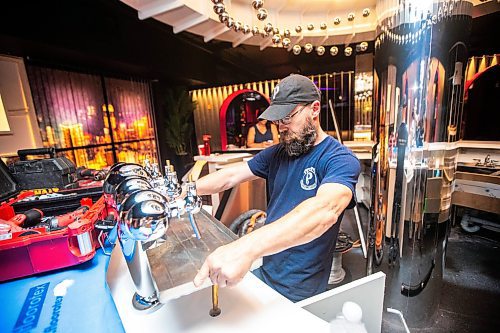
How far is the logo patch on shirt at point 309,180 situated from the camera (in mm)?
1208

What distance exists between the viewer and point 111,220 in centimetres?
109

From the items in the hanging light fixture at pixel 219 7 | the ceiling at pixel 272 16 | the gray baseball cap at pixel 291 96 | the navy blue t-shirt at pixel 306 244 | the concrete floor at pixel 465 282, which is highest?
the ceiling at pixel 272 16

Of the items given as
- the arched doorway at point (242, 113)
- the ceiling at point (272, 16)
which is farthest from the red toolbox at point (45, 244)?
the arched doorway at point (242, 113)

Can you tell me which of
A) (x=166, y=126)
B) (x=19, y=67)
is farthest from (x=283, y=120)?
(x=166, y=126)

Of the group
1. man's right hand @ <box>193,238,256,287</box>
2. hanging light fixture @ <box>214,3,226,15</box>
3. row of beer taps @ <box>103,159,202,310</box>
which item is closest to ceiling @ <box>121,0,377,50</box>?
hanging light fixture @ <box>214,3,226,15</box>

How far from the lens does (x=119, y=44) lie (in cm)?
459

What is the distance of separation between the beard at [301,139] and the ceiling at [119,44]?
2.86 metres

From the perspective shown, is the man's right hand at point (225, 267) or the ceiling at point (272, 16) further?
the ceiling at point (272, 16)

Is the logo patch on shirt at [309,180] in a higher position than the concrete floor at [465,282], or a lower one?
higher

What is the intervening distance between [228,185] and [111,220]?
0.69m

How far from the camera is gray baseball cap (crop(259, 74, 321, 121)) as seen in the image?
3.95 feet

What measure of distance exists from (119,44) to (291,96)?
4.73 m

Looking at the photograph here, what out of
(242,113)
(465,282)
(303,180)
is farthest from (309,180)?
(242,113)

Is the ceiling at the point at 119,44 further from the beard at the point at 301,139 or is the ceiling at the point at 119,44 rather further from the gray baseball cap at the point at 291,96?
the beard at the point at 301,139
